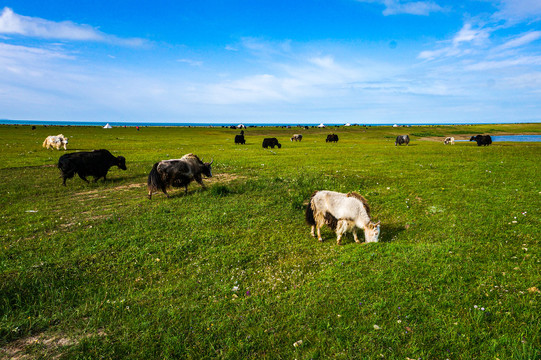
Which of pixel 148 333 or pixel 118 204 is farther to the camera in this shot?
pixel 118 204

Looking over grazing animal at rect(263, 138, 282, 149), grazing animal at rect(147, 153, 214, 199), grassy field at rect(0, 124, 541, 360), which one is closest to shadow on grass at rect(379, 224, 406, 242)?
grassy field at rect(0, 124, 541, 360)

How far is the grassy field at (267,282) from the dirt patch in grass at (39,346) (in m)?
0.03

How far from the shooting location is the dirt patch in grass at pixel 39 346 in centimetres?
437

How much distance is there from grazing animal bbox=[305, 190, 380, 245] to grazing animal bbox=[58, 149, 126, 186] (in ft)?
52.4

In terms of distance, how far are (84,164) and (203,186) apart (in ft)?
29.4

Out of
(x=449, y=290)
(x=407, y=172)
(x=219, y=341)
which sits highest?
(x=407, y=172)

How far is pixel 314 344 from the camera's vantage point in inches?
180

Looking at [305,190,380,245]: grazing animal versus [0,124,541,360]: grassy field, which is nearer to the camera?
[0,124,541,360]: grassy field

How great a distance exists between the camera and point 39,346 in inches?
179

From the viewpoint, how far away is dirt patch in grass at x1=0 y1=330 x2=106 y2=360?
4371 millimetres

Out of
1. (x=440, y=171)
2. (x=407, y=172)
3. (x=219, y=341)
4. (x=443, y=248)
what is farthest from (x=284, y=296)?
(x=440, y=171)

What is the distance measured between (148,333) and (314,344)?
321 centimetres

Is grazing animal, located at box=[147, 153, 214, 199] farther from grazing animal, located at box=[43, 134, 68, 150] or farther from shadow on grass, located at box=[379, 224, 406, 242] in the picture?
grazing animal, located at box=[43, 134, 68, 150]

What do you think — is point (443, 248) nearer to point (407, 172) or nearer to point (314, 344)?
point (314, 344)
